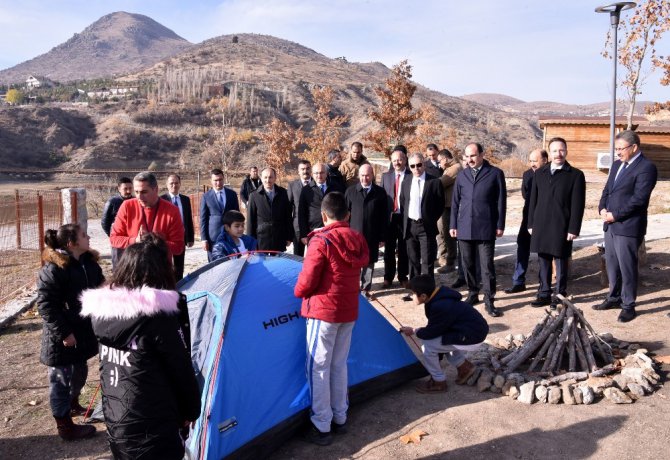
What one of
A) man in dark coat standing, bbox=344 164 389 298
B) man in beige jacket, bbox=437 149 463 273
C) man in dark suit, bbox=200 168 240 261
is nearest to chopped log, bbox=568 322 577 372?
man in dark coat standing, bbox=344 164 389 298

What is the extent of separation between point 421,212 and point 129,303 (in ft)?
16.9

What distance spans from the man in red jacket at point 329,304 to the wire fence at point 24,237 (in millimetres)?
6440

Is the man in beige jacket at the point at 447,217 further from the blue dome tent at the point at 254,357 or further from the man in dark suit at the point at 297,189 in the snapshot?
the blue dome tent at the point at 254,357

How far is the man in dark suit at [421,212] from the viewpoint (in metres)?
7.10

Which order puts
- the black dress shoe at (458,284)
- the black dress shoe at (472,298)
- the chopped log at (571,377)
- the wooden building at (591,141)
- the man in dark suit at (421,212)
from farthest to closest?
the wooden building at (591,141), the black dress shoe at (458,284), the man in dark suit at (421,212), the black dress shoe at (472,298), the chopped log at (571,377)

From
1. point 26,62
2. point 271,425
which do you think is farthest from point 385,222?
point 26,62

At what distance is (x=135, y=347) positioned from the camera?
8.30ft

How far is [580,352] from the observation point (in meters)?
4.86

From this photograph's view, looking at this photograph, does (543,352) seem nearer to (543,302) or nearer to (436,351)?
(436,351)

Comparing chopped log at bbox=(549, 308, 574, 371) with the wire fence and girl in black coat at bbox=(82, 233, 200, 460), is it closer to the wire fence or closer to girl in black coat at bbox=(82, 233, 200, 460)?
girl in black coat at bbox=(82, 233, 200, 460)

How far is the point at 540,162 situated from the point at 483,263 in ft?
6.41

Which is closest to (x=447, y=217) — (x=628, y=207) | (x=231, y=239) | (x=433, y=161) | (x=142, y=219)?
(x=433, y=161)

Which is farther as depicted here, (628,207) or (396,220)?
(396,220)

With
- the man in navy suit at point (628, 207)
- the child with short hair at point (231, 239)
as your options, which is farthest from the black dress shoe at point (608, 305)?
the child with short hair at point (231, 239)
